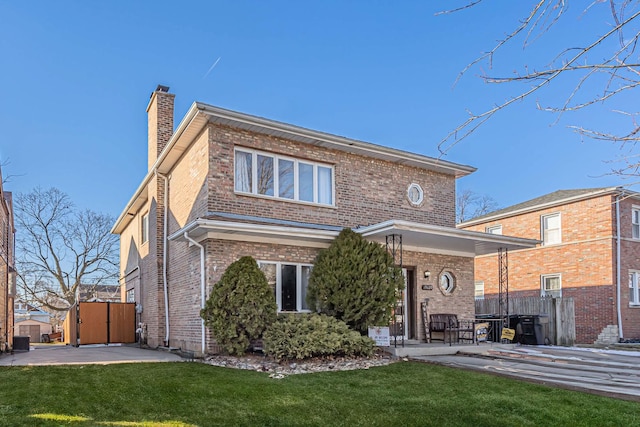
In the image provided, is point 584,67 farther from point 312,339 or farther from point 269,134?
point 269,134

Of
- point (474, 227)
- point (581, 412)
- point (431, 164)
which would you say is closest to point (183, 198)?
point (431, 164)

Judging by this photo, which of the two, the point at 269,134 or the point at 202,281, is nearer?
the point at 202,281

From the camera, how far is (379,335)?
11.6m

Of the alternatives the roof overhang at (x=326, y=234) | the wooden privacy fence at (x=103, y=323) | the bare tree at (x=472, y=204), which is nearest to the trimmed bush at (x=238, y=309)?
the roof overhang at (x=326, y=234)

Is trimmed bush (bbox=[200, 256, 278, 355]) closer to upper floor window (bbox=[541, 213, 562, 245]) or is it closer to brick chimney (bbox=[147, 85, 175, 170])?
brick chimney (bbox=[147, 85, 175, 170])

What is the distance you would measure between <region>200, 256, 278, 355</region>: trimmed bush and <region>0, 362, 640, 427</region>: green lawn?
1.37m

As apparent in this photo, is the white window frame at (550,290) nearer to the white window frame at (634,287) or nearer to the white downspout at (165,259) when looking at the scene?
the white window frame at (634,287)

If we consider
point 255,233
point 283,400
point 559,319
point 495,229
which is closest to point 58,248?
point 255,233

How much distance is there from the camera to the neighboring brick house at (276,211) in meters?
11.8

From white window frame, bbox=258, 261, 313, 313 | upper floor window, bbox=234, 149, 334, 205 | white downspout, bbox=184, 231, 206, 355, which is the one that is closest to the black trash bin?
white downspout, bbox=184, 231, 206, 355

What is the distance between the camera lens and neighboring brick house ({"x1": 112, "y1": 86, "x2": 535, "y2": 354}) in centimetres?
1184

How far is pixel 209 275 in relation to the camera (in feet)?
37.4

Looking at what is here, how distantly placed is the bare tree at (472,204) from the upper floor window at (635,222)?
64.1 ft

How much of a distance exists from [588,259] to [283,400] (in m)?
17.4
